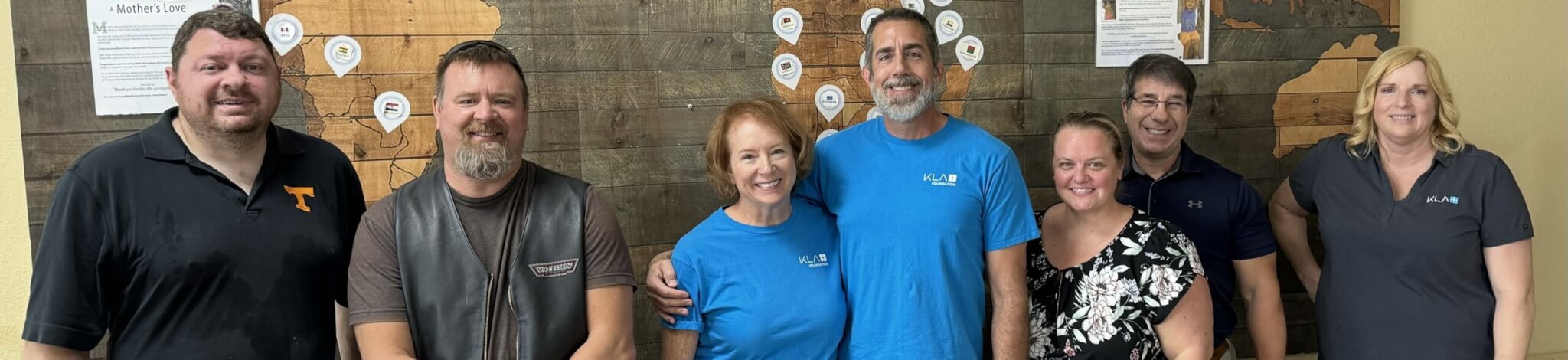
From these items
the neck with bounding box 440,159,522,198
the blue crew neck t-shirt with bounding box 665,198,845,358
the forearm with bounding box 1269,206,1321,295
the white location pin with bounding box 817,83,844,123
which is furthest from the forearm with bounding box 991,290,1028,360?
the forearm with bounding box 1269,206,1321,295

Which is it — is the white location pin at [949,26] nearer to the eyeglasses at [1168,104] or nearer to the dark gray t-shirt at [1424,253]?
the eyeglasses at [1168,104]

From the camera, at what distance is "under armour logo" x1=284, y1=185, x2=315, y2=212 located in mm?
2176

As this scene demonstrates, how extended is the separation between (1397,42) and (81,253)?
157 inches

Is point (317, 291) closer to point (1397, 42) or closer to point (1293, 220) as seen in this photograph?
point (1293, 220)

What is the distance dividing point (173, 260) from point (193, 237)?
0.20 ft

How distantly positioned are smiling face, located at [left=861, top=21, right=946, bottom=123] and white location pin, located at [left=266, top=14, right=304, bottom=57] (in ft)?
5.39

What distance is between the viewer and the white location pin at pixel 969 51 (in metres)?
3.14

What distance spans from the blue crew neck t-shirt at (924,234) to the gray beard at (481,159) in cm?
80

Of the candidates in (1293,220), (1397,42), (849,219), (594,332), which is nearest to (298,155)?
(594,332)

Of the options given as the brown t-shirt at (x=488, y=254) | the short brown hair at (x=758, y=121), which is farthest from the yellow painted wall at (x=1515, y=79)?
the brown t-shirt at (x=488, y=254)

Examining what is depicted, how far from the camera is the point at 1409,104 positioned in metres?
2.62

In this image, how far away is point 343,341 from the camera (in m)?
2.44

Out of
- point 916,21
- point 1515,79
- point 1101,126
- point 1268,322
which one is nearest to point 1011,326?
point 1101,126

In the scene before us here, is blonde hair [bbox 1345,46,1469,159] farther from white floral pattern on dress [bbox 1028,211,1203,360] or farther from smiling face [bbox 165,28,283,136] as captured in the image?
smiling face [bbox 165,28,283,136]
